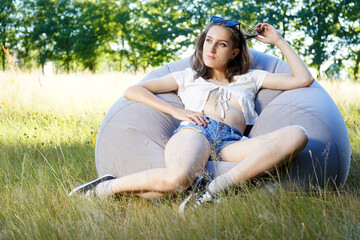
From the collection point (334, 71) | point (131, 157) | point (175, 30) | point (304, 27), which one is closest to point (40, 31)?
point (175, 30)

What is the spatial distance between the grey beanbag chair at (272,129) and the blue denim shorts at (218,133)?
0.53 feet

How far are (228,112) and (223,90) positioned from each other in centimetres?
21

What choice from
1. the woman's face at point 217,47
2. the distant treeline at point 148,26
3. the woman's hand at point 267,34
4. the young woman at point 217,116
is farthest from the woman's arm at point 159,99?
the distant treeline at point 148,26

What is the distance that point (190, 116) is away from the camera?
270 cm

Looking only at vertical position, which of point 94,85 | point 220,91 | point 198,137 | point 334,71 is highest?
point 220,91

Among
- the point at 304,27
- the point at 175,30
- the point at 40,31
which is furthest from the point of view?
the point at 40,31

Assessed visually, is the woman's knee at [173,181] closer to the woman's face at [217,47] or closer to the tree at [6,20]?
the woman's face at [217,47]

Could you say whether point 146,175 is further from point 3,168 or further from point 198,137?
Answer: point 3,168

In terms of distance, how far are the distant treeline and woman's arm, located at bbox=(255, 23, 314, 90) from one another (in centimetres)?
1271

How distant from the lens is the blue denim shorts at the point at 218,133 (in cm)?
258

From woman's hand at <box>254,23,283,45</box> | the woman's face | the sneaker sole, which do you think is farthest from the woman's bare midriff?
the sneaker sole

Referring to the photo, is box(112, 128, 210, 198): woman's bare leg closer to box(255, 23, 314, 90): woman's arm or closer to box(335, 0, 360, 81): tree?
box(255, 23, 314, 90): woman's arm

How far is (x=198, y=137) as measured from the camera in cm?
251

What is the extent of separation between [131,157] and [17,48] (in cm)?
2046
